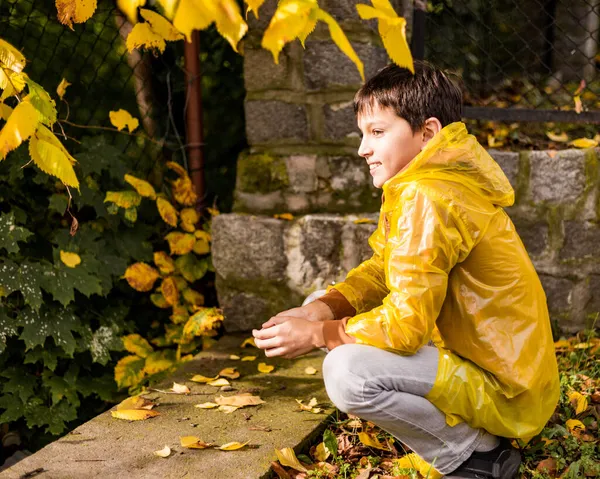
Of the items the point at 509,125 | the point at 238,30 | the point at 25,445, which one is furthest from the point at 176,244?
the point at 238,30

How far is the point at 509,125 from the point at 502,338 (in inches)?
71.3

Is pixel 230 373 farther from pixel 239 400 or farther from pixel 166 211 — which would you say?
pixel 166 211

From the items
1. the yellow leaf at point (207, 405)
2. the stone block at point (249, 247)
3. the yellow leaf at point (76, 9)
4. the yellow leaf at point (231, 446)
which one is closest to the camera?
the yellow leaf at point (76, 9)

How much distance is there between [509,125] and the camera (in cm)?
345

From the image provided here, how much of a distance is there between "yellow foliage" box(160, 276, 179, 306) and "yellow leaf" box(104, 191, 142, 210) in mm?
417

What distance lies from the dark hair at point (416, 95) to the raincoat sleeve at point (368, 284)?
16.3 inches

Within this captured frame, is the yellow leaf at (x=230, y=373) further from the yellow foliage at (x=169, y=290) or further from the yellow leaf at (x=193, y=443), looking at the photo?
the yellow foliage at (x=169, y=290)

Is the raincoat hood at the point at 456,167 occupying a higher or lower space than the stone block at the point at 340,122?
lower

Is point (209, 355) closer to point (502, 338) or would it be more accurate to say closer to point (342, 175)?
point (342, 175)

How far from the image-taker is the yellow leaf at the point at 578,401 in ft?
7.91

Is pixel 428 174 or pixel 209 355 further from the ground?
pixel 428 174

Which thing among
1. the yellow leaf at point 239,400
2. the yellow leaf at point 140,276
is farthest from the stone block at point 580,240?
the yellow leaf at point 140,276

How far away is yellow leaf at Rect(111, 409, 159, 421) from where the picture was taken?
241 cm

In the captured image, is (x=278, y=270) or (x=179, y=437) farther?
(x=278, y=270)
